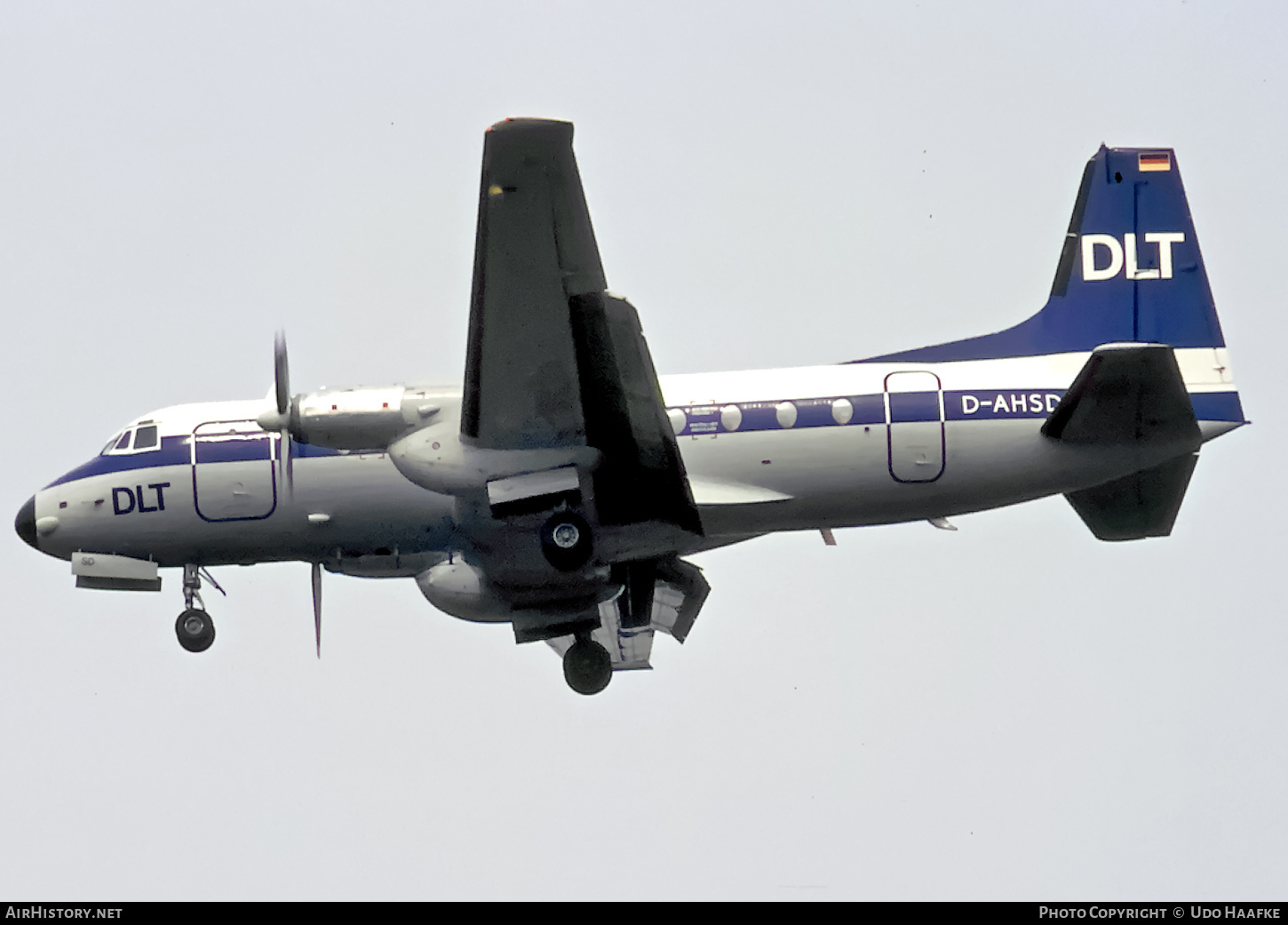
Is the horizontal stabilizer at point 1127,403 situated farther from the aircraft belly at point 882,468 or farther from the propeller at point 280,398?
the propeller at point 280,398

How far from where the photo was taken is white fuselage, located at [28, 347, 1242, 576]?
23797mm

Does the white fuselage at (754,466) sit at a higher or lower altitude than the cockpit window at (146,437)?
lower

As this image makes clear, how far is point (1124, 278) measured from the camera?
995 inches

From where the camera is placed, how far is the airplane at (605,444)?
874 inches

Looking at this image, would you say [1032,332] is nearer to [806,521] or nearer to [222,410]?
[806,521]

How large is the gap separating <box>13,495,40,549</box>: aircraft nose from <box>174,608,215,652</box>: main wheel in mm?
2248

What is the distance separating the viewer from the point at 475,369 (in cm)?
2225

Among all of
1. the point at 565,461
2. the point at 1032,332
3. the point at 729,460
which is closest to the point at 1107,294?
the point at 1032,332

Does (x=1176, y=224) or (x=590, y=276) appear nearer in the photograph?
(x=590, y=276)

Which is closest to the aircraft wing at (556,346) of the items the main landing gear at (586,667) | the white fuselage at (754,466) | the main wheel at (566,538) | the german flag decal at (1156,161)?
the main wheel at (566,538)

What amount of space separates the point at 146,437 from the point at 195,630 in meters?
2.81

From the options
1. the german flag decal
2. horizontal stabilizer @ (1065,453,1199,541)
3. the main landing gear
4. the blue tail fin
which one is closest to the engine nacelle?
the main landing gear

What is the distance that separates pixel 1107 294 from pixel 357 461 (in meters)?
10.1

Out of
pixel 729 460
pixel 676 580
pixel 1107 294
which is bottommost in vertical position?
pixel 676 580
